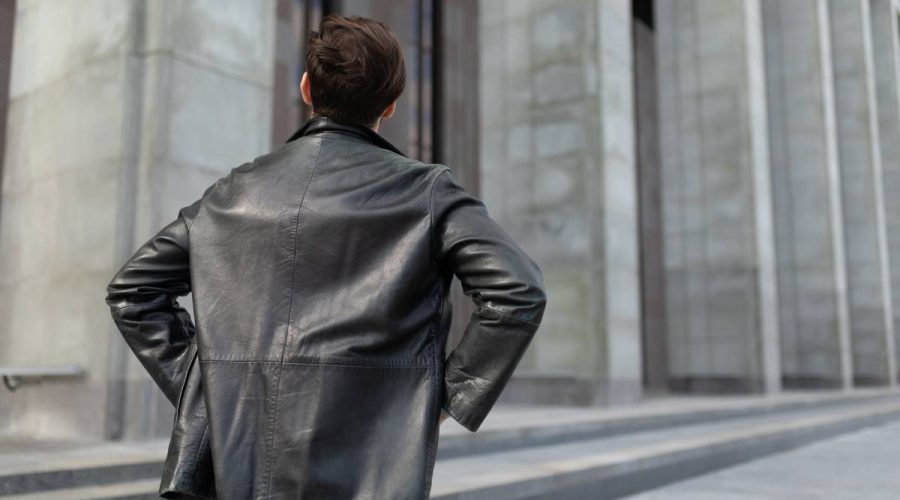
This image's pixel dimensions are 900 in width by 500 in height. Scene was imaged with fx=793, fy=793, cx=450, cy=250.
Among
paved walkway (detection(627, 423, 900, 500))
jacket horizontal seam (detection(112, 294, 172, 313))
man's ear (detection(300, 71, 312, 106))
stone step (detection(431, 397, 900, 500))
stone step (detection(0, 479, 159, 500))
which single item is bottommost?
paved walkway (detection(627, 423, 900, 500))

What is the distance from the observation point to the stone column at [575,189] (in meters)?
11.7

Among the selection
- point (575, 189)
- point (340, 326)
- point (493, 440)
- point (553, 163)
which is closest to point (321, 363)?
point (340, 326)

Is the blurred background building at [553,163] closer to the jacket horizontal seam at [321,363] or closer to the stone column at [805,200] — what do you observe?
the stone column at [805,200]

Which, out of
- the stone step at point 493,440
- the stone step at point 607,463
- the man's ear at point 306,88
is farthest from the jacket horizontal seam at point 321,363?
the stone step at point 493,440

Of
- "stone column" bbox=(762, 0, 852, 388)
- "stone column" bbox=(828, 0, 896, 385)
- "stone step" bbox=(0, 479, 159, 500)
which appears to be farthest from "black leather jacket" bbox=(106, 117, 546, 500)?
"stone column" bbox=(828, 0, 896, 385)

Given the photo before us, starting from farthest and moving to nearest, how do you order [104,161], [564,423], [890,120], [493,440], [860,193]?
[890,120] < [860,193] < [564,423] < [493,440] < [104,161]

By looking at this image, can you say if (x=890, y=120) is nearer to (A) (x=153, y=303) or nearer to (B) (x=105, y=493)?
(B) (x=105, y=493)

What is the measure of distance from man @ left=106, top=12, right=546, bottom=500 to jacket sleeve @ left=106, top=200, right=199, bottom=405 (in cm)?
7

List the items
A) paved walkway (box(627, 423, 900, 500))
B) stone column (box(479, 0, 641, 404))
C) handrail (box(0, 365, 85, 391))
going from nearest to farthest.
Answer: paved walkway (box(627, 423, 900, 500)), handrail (box(0, 365, 85, 391)), stone column (box(479, 0, 641, 404))

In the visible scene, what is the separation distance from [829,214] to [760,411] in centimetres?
1022

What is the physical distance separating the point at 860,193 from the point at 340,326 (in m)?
26.8

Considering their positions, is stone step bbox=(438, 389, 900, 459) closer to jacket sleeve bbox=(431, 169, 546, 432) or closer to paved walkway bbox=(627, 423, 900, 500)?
paved walkway bbox=(627, 423, 900, 500)

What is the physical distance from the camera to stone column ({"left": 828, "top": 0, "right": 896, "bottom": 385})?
79.0ft

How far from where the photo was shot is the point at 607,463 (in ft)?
19.8
